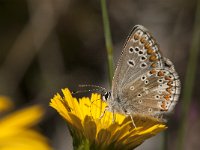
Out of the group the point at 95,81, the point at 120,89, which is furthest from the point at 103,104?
the point at 95,81

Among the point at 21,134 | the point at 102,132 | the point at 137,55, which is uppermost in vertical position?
the point at 137,55

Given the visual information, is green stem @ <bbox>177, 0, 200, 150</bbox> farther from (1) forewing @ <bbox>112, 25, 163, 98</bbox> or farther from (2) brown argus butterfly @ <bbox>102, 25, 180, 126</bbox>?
(1) forewing @ <bbox>112, 25, 163, 98</bbox>

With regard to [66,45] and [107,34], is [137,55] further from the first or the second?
[66,45]

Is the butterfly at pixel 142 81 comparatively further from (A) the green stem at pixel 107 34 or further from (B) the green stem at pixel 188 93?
(B) the green stem at pixel 188 93

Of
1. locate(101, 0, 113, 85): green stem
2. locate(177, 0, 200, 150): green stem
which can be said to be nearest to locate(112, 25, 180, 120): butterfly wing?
locate(101, 0, 113, 85): green stem

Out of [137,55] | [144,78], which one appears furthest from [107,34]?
[144,78]

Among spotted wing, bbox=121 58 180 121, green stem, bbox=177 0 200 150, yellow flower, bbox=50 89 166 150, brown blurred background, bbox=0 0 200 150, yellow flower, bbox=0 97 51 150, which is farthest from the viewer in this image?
brown blurred background, bbox=0 0 200 150
